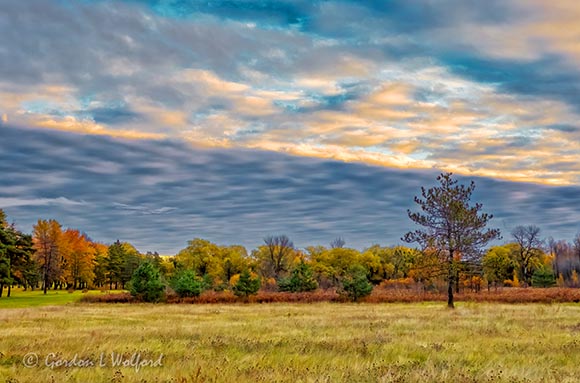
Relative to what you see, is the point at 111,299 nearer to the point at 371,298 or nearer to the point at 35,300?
the point at 35,300

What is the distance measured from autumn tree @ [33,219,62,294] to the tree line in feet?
0.62

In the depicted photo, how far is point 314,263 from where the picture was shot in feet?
393

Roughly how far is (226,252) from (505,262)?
207 feet

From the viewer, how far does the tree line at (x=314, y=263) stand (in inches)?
1752

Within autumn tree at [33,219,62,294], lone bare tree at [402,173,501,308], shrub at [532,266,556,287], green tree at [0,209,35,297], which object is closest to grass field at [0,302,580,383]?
lone bare tree at [402,173,501,308]

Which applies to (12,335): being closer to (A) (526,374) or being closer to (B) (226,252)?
(A) (526,374)

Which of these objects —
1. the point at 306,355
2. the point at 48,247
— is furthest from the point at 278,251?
the point at 306,355

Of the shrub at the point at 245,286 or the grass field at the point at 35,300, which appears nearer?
the grass field at the point at 35,300

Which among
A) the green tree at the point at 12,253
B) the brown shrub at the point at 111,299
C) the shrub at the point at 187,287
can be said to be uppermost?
the green tree at the point at 12,253

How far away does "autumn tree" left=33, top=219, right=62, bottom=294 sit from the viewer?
9981cm

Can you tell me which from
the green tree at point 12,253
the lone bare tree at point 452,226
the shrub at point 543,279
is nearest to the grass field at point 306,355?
the lone bare tree at point 452,226

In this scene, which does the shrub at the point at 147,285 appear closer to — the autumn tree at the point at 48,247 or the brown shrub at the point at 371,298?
the brown shrub at the point at 371,298

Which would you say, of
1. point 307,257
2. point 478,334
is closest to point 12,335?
point 478,334

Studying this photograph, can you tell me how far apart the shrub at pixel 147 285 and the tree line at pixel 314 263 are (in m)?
0.12
